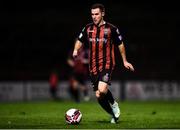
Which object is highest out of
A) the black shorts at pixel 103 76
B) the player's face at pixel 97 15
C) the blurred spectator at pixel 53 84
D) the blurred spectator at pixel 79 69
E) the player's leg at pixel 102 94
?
the player's face at pixel 97 15

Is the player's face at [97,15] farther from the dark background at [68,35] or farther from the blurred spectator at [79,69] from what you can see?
the dark background at [68,35]

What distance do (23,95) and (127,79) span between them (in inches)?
181

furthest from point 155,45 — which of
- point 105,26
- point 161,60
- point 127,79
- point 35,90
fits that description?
point 105,26

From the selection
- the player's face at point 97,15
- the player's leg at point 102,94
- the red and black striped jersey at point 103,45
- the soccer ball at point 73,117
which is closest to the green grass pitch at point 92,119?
the soccer ball at point 73,117

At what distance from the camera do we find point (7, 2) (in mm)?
32781

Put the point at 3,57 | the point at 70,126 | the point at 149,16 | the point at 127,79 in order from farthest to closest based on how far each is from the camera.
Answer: the point at 149,16, the point at 3,57, the point at 127,79, the point at 70,126

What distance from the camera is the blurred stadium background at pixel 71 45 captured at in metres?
24.1

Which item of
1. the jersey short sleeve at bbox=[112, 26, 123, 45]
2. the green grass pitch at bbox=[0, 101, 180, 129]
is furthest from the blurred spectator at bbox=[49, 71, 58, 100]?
the jersey short sleeve at bbox=[112, 26, 123, 45]

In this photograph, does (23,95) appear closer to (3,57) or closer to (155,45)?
(3,57)

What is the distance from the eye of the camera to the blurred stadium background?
2411 cm

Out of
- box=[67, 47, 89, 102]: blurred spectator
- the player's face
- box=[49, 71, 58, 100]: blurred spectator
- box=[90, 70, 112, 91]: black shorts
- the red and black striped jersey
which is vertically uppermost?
the player's face

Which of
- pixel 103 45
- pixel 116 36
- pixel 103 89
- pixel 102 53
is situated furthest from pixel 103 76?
pixel 116 36

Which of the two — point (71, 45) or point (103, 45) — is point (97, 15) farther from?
point (71, 45)

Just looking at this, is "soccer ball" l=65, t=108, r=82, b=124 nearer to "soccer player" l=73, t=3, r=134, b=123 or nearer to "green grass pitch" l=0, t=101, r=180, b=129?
"green grass pitch" l=0, t=101, r=180, b=129
